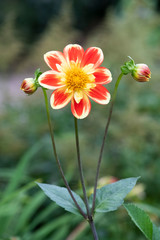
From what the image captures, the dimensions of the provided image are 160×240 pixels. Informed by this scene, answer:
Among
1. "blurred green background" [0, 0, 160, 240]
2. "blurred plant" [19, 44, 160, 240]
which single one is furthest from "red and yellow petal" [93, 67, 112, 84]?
"blurred green background" [0, 0, 160, 240]

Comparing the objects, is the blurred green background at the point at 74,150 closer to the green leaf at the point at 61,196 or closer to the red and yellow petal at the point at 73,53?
the green leaf at the point at 61,196

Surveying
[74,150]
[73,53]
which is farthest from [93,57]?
[74,150]

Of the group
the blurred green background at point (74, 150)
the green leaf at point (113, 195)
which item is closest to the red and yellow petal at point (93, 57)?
the green leaf at point (113, 195)

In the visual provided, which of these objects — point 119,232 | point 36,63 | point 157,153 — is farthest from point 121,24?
point 119,232

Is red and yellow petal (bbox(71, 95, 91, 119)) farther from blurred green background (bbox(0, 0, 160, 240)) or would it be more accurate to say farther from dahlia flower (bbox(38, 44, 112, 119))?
blurred green background (bbox(0, 0, 160, 240))

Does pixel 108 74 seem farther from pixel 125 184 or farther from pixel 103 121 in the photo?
pixel 103 121

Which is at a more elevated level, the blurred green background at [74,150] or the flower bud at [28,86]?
the flower bud at [28,86]
